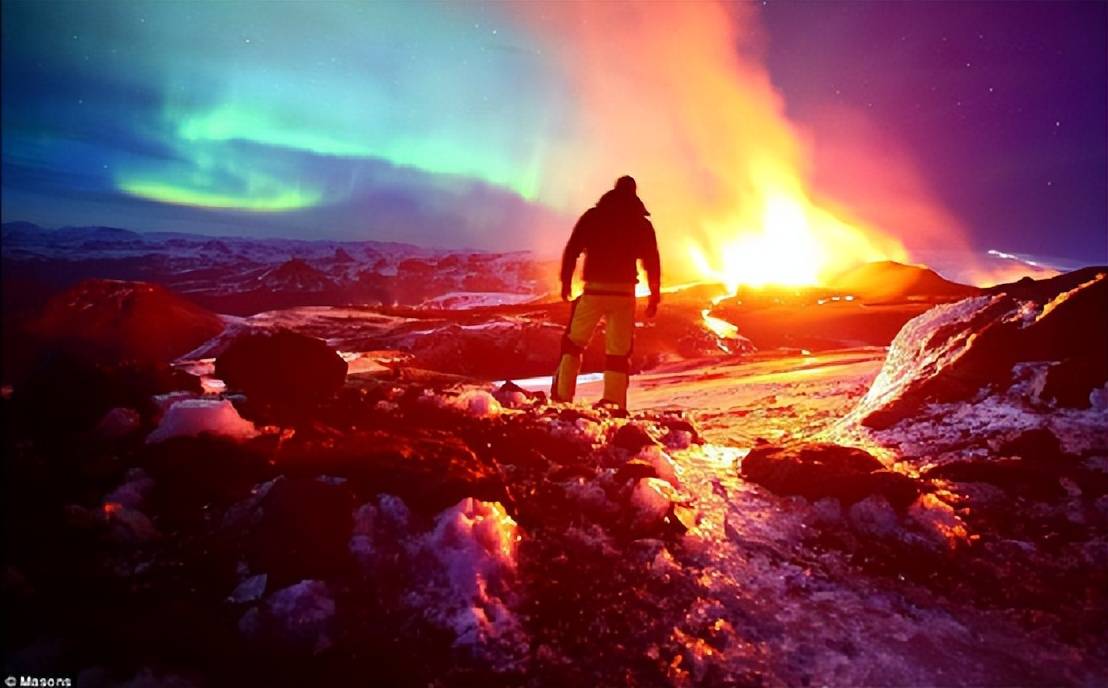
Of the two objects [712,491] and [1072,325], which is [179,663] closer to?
[712,491]

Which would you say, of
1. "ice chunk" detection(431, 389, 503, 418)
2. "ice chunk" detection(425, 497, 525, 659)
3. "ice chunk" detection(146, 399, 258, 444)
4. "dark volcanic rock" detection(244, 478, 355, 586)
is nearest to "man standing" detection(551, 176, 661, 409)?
"ice chunk" detection(431, 389, 503, 418)

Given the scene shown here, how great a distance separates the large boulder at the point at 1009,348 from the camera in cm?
500

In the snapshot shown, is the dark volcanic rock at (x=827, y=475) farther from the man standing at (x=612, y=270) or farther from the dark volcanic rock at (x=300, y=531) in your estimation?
the dark volcanic rock at (x=300, y=531)

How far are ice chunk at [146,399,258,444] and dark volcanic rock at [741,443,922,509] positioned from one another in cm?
359

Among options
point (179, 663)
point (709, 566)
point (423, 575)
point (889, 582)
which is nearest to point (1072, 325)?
point (889, 582)

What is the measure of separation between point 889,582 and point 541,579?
1937mm

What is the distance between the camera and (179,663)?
227cm

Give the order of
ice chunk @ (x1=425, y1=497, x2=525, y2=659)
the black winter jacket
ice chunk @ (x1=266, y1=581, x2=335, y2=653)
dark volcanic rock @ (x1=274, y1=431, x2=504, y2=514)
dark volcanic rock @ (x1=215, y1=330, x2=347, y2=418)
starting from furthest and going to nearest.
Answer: the black winter jacket, dark volcanic rock @ (x1=215, y1=330, x2=347, y2=418), dark volcanic rock @ (x1=274, y1=431, x2=504, y2=514), ice chunk @ (x1=425, y1=497, x2=525, y2=659), ice chunk @ (x1=266, y1=581, x2=335, y2=653)

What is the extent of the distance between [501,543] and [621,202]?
412cm

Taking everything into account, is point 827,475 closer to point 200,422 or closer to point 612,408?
point 612,408

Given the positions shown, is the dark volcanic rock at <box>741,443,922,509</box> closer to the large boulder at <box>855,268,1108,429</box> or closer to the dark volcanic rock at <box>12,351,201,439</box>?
the large boulder at <box>855,268,1108,429</box>

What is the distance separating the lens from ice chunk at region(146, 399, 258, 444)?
347 cm

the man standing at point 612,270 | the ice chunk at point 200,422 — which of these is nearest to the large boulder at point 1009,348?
the man standing at point 612,270

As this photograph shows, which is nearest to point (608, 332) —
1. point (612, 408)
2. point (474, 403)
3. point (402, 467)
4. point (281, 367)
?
point (612, 408)
